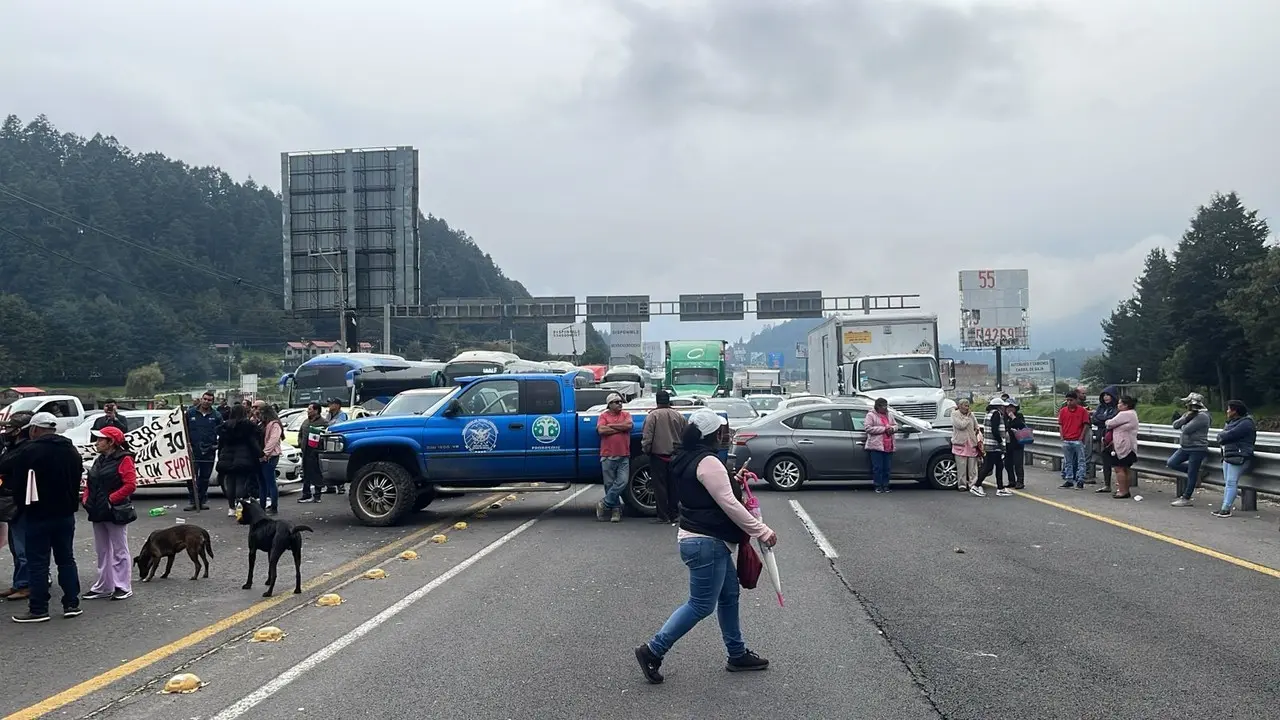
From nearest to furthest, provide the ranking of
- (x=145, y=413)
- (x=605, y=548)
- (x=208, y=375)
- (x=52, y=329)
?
(x=605, y=548), (x=145, y=413), (x=52, y=329), (x=208, y=375)

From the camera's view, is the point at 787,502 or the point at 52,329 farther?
the point at 52,329

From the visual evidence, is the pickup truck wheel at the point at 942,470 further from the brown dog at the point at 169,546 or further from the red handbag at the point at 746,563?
the red handbag at the point at 746,563

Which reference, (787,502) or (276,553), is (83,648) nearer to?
(276,553)

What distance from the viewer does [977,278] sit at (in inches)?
1849

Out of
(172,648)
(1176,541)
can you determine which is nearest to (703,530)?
(172,648)

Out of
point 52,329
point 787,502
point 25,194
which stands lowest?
point 787,502

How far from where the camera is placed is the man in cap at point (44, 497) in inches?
324

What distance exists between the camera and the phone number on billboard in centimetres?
4675

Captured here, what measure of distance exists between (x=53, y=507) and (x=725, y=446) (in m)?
5.48

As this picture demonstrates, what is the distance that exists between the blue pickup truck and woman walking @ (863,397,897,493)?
197 inches

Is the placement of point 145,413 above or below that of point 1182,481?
above

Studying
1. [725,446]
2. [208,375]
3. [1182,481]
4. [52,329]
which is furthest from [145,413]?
[208,375]

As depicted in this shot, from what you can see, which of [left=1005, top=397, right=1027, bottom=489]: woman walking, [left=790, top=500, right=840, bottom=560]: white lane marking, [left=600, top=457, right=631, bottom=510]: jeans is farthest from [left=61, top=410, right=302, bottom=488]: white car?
[left=1005, top=397, right=1027, bottom=489]: woman walking

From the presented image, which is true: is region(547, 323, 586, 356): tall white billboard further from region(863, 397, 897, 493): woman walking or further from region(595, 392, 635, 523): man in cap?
region(595, 392, 635, 523): man in cap
